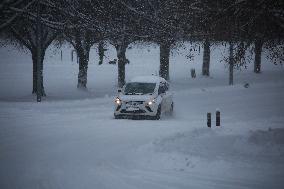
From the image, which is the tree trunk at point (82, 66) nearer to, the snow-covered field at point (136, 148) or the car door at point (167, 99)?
the snow-covered field at point (136, 148)

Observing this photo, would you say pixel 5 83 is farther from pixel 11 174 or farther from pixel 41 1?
pixel 11 174

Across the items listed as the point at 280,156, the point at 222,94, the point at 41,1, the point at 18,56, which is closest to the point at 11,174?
the point at 280,156

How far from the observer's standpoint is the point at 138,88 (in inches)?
762

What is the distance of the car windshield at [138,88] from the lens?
19047mm

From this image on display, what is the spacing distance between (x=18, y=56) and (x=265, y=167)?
2286 inches

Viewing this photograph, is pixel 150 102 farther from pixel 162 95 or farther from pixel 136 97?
pixel 162 95

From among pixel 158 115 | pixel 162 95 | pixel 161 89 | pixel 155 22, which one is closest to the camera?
pixel 158 115

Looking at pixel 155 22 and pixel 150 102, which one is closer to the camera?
pixel 150 102

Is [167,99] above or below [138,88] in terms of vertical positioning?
below

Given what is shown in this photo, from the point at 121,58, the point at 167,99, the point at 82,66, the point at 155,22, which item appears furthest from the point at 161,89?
the point at 121,58

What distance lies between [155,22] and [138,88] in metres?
6.13

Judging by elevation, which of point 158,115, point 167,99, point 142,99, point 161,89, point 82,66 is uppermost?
point 82,66

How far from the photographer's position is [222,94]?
98.8 ft

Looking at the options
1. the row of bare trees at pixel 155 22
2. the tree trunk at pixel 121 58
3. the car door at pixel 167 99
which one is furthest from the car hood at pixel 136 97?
the tree trunk at pixel 121 58
